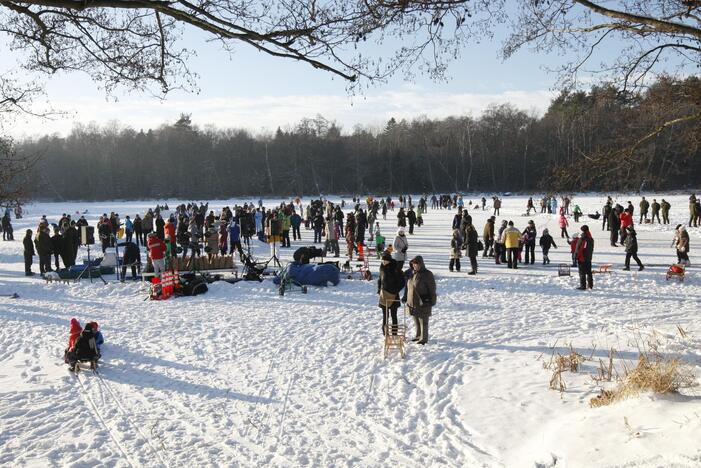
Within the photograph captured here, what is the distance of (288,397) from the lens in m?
7.02


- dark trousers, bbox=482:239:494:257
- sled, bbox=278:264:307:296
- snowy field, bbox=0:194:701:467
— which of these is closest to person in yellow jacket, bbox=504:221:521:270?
dark trousers, bbox=482:239:494:257

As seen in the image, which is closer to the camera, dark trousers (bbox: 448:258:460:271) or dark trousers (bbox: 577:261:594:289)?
dark trousers (bbox: 577:261:594:289)

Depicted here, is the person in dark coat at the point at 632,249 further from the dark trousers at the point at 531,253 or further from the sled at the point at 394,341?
the sled at the point at 394,341

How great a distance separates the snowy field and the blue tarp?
0.53 meters

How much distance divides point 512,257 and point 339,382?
32.7ft

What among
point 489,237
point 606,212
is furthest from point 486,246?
point 606,212

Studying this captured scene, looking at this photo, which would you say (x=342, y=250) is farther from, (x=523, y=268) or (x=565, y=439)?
(x=565, y=439)

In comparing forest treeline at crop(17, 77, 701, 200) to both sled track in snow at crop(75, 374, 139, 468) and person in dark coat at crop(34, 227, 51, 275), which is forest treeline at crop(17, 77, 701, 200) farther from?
sled track in snow at crop(75, 374, 139, 468)

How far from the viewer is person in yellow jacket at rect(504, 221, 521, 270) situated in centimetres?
1595

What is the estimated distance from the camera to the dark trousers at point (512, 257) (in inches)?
629

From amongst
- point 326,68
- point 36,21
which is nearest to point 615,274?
point 326,68

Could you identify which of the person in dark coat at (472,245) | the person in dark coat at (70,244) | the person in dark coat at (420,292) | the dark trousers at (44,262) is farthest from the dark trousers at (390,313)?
the person in dark coat at (70,244)

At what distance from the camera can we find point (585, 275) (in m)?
13.2

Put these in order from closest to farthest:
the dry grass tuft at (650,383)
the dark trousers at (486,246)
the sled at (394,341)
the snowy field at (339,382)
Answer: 1. the snowy field at (339,382)
2. the dry grass tuft at (650,383)
3. the sled at (394,341)
4. the dark trousers at (486,246)
